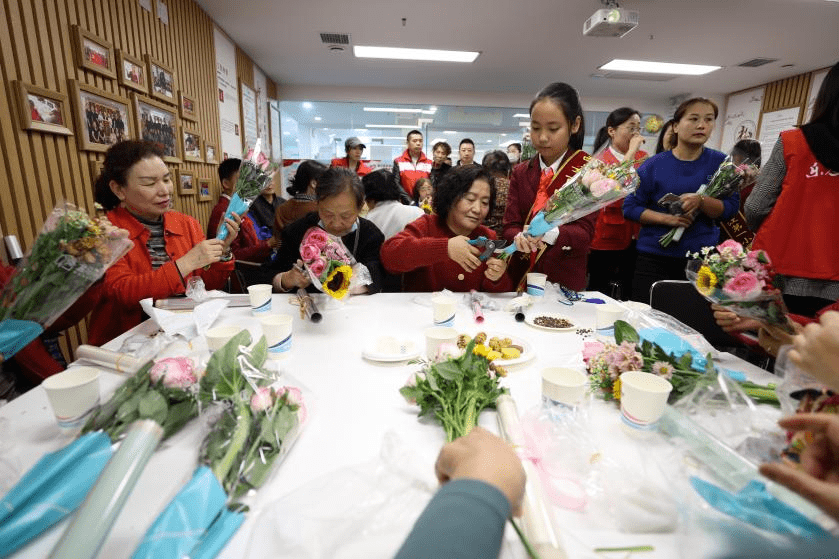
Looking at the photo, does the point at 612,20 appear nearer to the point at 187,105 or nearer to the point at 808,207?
the point at 808,207

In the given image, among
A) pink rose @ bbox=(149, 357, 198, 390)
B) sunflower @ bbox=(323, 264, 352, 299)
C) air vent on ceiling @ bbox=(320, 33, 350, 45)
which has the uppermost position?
air vent on ceiling @ bbox=(320, 33, 350, 45)

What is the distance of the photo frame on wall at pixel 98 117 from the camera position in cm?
292

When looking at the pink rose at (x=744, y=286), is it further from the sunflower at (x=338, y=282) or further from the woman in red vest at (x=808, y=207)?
the sunflower at (x=338, y=282)

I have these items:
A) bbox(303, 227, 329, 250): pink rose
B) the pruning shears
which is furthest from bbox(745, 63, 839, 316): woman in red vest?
bbox(303, 227, 329, 250): pink rose

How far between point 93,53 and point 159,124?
966 mm

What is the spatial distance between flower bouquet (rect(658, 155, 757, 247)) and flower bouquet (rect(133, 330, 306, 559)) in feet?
8.87

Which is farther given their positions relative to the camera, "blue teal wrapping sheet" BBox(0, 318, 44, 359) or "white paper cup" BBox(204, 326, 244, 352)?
"white paper cup" BBox(204, 326, 244, 352)

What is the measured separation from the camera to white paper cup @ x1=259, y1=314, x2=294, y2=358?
4.56ft

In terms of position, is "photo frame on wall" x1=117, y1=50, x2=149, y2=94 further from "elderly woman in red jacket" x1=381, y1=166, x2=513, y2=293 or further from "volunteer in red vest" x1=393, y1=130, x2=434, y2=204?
"volunteer in red vest" x1=393, y1=130, x2=434, y2=204

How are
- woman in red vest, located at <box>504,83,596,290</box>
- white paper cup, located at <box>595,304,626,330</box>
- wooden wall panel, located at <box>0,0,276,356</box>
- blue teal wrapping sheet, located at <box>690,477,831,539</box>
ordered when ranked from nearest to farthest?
blue teal wrapping sheet, located at <box>690,477,831,539</box> < white paper cup, located at <box>595,304,626,330</box> < woman in red vest, located at <box>504,83,596,290</box> < wooden wall panel, located at <box>0,0,276,356</box>

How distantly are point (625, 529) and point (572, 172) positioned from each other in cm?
195

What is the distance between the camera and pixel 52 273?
3.85 ft

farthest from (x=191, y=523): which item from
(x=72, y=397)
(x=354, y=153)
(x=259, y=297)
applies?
(x=354, y=153)

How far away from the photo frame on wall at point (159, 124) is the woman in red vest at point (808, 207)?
4.30 metres
